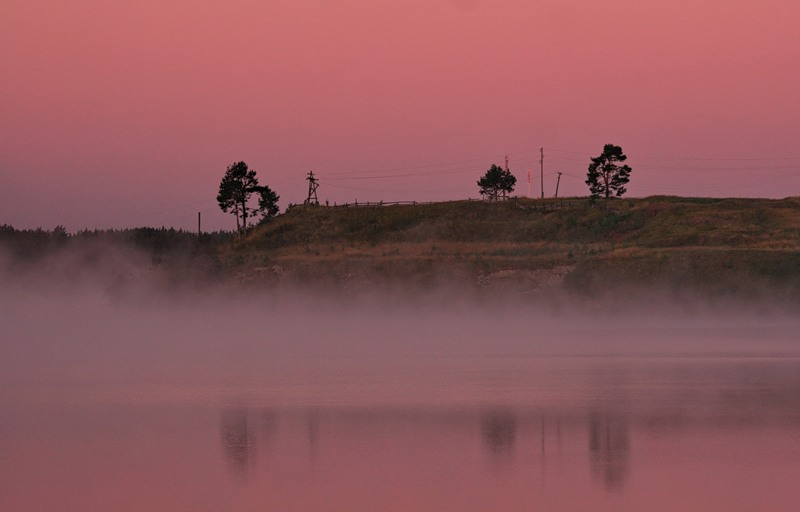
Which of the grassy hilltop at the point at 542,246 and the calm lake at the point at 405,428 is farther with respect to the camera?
the grassy hilltop at the point at 542,246

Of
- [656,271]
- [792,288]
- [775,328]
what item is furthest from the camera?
[656,271]

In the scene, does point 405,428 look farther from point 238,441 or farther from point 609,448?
point 609,448

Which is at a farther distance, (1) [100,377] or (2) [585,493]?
(1) [100,377]

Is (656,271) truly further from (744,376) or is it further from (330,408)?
(330,408)

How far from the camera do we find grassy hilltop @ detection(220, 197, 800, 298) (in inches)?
4151

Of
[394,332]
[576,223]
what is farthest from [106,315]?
[576,223]

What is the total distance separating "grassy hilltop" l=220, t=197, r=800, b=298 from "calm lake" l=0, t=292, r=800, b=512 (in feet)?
141

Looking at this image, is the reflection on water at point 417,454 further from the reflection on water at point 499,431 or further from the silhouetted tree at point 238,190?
the silhouetted tree at point 238,190

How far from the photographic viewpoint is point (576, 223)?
14238 centimetres

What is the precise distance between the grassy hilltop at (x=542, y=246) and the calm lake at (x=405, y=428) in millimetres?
43103

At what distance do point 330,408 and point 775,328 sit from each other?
49105 mm

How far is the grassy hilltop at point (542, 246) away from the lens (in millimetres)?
105438

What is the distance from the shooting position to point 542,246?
13012 centimetres

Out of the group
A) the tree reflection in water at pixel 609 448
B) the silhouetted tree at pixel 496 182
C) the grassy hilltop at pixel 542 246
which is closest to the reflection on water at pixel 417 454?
the tree reflection in water at pixel 609 448
